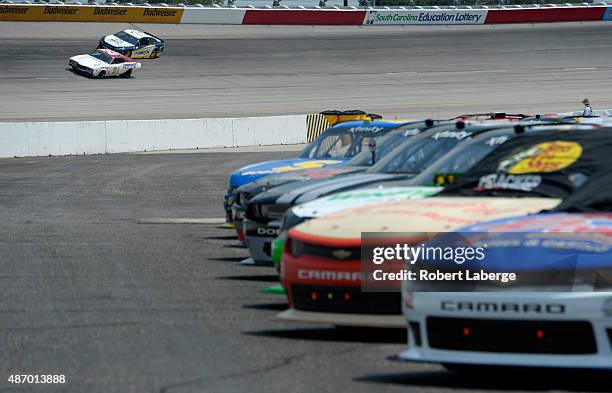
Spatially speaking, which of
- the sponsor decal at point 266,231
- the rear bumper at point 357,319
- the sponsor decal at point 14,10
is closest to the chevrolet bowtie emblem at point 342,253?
the rear bumper at point 357,319

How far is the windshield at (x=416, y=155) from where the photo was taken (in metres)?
10.3

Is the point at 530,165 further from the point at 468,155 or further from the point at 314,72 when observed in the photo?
the point at 314,72

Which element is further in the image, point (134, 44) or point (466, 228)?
point (134, 44)

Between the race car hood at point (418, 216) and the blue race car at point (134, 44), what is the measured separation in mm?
42999

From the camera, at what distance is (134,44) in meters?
51.7

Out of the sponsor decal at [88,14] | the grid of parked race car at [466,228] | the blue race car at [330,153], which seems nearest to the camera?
the grid of parked race car at [466,228]

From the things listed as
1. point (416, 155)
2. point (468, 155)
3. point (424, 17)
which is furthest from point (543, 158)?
point (424, 17)

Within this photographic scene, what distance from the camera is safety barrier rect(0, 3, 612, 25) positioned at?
59.5 meters

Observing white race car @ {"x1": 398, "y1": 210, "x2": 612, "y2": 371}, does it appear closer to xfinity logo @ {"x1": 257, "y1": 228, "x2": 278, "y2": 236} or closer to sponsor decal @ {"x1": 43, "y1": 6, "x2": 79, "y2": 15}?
xfinity logo @ {"x1": 257, "y1": 228, "x2": 278, "y2": 236}

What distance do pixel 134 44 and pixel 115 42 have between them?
154 centimetres

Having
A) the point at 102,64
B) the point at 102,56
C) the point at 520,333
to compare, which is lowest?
the point at 102,64

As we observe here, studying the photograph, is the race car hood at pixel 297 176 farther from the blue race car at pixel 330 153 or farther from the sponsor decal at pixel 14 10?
the sponsor decal at pixel 14 10

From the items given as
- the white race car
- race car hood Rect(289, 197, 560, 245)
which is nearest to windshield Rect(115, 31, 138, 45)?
race car hood Rect(289, 197, 560, 245)

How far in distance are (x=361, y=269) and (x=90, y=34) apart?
5035 centimetres
